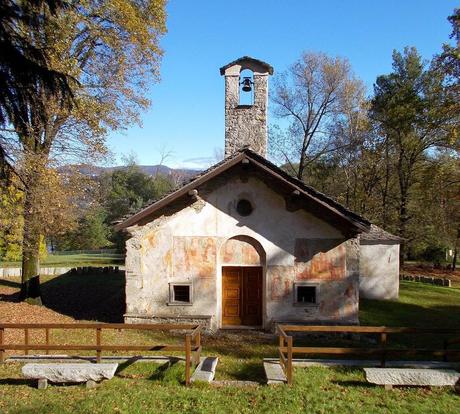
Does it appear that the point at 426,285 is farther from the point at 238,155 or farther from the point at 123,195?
the point at 123,195

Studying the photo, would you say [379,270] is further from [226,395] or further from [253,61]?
[226,395]

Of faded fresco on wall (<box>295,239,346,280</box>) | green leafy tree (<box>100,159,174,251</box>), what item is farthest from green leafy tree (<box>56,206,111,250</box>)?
faded fresco on wall (<box>295,239,346,280</box>)

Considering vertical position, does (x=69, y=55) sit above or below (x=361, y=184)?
above

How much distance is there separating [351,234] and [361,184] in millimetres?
22999

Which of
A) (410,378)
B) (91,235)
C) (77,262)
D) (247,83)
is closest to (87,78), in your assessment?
(247,83)

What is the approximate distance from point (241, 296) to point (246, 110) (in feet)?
23.3

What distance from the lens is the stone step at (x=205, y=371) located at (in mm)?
8914

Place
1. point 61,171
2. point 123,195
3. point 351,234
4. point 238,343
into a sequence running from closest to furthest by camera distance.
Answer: point 238,343, point 351,234, point 61,171, point 123,195

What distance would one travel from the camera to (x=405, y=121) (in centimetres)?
3102

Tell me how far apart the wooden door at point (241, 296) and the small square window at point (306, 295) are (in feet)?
4.43

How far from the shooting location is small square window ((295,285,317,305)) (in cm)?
1509

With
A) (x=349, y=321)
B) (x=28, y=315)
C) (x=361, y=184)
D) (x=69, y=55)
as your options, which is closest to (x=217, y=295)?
(x=349, y=321)

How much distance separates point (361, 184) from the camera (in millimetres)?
36688

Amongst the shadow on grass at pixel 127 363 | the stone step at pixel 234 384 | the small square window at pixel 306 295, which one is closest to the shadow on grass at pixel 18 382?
the shadow on grass at pixel 127 363
